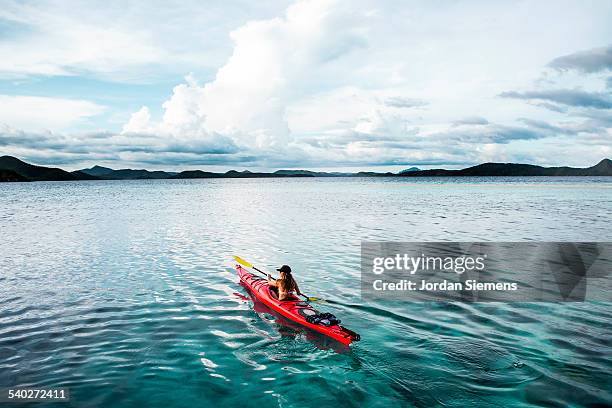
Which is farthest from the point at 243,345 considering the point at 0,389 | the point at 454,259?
the point at 454,259

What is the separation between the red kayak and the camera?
41.0 ft

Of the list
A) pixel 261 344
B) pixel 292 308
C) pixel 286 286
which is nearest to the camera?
pixel 261 344

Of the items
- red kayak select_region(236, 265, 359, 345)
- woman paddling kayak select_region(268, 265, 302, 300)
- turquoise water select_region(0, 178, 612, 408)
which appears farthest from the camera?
woman paddling kayak select_region(268, 265, 302, 300)

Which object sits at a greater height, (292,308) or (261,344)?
(292,308)

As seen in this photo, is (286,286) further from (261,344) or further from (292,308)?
(261,344)

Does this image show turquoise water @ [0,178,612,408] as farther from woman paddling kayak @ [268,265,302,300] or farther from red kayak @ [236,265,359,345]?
woman paddling kayak @ [268,265,302,300]

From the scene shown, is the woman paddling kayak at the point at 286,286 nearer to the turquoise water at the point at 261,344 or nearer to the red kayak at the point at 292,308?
the red kayak at the point at 292,308

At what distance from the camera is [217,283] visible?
20.8 metres

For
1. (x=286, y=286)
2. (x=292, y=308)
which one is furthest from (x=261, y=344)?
(x=286, y=286)

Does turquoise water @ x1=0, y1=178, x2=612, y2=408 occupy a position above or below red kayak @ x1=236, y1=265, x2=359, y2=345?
below

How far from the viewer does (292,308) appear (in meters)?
15.0

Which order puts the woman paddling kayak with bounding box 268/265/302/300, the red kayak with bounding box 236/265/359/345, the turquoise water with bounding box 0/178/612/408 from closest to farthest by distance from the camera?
the turquoise water with bounding box 0/178/612/408
the red kayak with bounding box 236/265/359/345
the woman paddling kayak with bounding box 268/265/302/300

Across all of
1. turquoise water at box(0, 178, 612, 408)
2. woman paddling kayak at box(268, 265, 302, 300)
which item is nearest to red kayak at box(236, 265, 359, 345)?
woman paddling kayak at box(268, 265, 302, 300)

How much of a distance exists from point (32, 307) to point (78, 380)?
26.1ft
